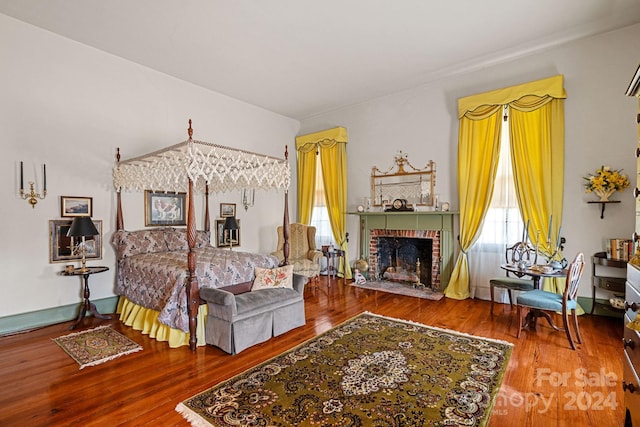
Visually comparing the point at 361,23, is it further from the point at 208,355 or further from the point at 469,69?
the point at 208,355

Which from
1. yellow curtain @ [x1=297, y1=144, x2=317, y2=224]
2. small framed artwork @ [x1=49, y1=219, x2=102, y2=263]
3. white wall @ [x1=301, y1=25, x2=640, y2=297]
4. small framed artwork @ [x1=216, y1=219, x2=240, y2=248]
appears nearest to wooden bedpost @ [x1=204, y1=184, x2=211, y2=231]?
small framed artwork @ [x1=216, y1=219, x2=240, y2=248]

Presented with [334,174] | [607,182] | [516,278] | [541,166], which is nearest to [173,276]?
[334,174]

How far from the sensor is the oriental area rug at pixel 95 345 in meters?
2.95

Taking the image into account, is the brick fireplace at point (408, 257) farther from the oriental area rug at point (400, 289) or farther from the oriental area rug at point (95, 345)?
the oriental area rug at point (95, 345)

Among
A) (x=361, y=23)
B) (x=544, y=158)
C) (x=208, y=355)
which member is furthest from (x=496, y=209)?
(x=208, y=355)

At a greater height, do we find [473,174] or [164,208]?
[473,174]

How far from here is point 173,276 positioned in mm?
3373

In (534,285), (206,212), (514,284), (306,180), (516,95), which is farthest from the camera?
(306,180)

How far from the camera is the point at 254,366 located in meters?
2.79

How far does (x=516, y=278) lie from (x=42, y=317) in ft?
20.8

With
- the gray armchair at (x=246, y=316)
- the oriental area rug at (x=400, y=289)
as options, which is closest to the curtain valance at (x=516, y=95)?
the oriental area rug at (x=400, y=289)

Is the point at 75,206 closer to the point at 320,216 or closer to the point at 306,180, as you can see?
the point at 306,180

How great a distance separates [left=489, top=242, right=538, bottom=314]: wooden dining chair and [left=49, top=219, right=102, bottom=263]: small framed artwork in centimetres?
551

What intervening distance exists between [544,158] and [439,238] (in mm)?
1922
